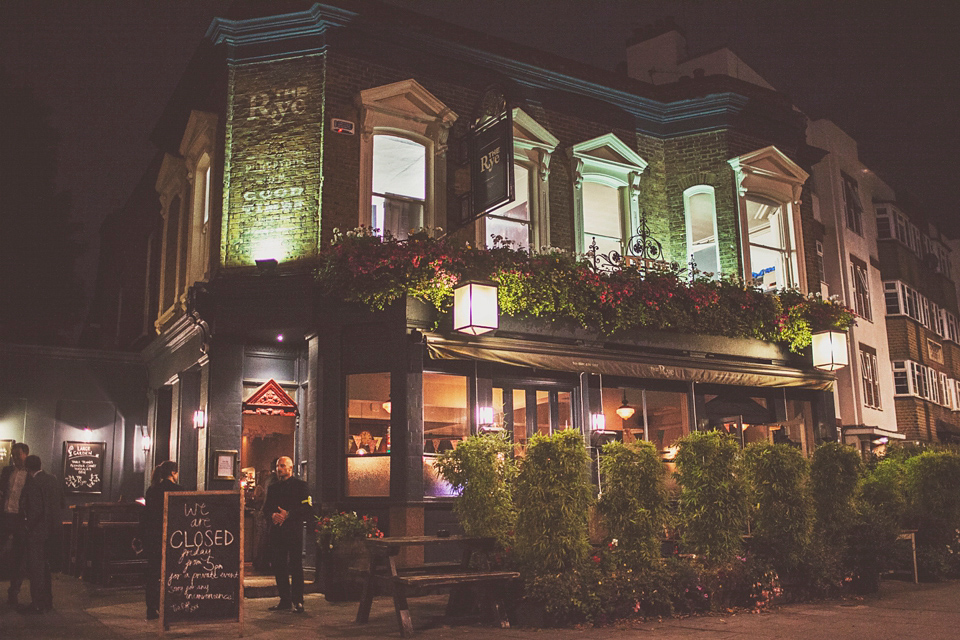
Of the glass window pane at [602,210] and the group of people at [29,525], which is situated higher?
the glass window pane at [602,210]

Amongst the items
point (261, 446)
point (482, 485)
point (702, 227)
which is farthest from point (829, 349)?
point (261, 446)

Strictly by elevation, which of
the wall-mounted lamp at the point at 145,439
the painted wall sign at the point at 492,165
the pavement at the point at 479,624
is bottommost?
the pavement at the point at 479,624

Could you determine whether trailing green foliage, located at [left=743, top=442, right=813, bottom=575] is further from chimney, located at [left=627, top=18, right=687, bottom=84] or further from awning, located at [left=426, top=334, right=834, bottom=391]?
chimney, located at [left=627, top=18, right=687, bottom=84]

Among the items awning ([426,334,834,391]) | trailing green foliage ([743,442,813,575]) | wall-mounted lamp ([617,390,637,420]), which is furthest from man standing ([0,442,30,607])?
wall-mounted lamp ([617,390,637,420])

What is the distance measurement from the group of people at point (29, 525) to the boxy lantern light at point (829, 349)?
12848 millimetres

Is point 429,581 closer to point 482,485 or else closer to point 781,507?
point 482,485

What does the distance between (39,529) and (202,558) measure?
304cm

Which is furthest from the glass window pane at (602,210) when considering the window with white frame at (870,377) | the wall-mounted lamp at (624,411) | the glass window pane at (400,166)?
the window with white frame at (870,377)

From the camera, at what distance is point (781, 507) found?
10375 millimetres

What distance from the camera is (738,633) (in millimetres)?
8266

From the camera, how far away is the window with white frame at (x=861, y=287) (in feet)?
89.5

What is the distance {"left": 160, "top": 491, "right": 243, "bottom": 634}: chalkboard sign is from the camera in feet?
26.9

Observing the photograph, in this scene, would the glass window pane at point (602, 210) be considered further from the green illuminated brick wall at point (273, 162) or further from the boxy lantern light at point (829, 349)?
the green illuminated brick wall at point (273, 162)

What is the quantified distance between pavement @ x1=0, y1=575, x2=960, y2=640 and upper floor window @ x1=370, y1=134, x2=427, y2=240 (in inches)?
240
